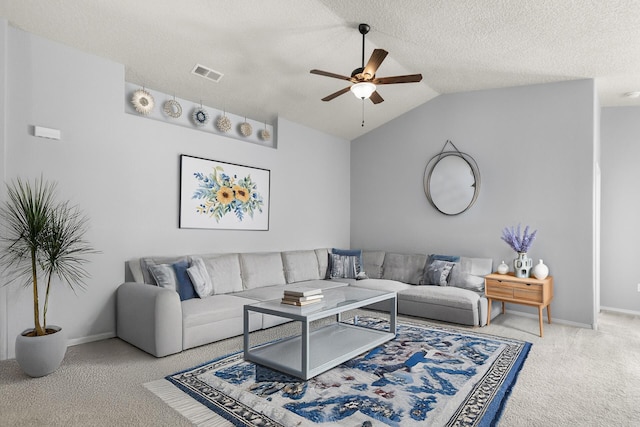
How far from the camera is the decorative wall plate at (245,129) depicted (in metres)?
5.04

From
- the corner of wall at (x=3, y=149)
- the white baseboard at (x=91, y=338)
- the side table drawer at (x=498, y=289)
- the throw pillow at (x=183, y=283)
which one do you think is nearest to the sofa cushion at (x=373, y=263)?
the side table drawer at (x=498, y=289)

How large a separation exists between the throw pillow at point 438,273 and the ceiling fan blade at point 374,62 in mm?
2747

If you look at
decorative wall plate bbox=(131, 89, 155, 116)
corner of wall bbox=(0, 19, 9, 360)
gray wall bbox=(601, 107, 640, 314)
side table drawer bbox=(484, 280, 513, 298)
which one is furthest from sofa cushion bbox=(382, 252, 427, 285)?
corner of wall bbox=(0, 19, 9, 360)

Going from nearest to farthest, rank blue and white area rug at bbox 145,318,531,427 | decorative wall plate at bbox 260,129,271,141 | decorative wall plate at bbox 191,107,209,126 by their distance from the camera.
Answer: blue and white area rug at bbox 145,318,531,427
decorative wall plate at bbox 191,107,209,126
decorative wall plate at bbox 260,129,271,141

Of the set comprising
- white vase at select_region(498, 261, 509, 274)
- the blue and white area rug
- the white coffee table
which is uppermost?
white vase at select_region(498, 261, 509, 274)

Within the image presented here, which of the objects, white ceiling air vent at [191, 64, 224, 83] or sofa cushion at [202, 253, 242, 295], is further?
sofa cushion at [202, 253, 242, 295]

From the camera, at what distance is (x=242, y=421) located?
220 cm

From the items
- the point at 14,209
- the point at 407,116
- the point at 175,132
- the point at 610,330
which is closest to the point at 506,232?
the point at 610,330

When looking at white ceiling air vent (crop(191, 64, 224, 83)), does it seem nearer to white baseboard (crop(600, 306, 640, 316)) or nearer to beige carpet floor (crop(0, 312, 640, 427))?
beige carpet floor (crop(0, 312, 640, 427))

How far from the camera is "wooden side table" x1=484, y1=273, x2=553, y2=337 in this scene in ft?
13.4

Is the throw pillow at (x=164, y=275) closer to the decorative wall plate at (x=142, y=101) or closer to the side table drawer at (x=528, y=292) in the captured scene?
the decorative wall plate at (x=142, y=101)

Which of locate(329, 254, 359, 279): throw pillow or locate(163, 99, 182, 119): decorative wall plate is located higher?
locate(163, 99, 182, 119): decorative wall plate

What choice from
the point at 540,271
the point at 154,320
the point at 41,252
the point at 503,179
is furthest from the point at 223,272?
the point at 503,179

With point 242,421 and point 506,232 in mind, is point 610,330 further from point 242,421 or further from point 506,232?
point 242,421
